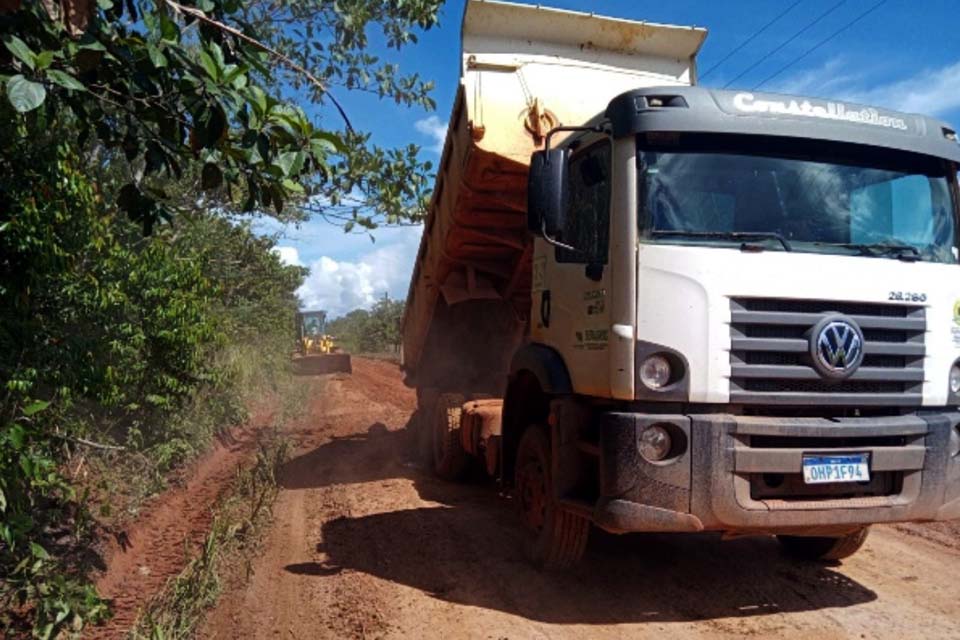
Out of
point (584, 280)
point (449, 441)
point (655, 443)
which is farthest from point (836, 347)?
point (449, 441)

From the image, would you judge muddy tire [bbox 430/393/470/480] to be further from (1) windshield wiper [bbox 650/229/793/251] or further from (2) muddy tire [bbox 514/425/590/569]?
(1) windshield wiper [bbox 650/229/793/251]

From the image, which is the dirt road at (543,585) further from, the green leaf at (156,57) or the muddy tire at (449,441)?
the green leaf at (156,57)

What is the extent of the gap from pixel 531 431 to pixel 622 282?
146 centimetres

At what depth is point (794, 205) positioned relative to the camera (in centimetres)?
432

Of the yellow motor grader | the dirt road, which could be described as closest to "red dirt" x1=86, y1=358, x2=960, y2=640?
the dirt road

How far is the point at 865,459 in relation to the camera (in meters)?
4.09

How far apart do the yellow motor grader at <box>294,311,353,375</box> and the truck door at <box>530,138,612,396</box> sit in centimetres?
2278

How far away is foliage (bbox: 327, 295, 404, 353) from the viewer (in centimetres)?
4550

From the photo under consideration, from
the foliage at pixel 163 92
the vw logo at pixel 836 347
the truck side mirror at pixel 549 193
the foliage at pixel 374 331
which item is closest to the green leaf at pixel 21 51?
the foliage at pixel 163 92

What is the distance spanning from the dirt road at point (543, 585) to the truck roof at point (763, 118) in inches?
105

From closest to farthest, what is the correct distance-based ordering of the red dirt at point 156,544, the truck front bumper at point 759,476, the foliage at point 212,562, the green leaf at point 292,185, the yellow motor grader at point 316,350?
the green leaf at point 292,185 → the truck front bumper at point 759,476 → the foliage at point 212,562 → the red dirt at point 156,544 → the yellow motor grader at point 316,350

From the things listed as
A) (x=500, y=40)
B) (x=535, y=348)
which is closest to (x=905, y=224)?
(x=535, y=348)

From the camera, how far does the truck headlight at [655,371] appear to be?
4043 millimetres

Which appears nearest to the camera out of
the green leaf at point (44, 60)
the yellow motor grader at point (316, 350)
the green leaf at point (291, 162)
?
the green leaf at point (44, 60)
